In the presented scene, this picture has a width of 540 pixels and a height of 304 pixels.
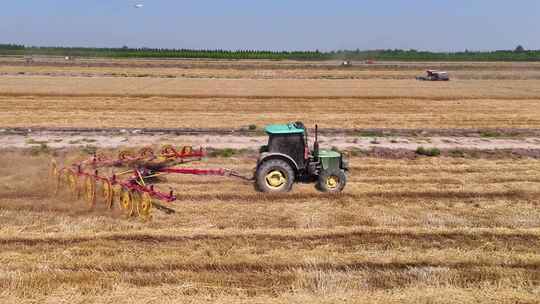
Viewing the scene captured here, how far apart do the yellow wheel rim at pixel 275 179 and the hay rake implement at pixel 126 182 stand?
3.41 ft

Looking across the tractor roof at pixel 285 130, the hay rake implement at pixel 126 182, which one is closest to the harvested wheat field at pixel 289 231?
the hay rake implement at pixel 126 182

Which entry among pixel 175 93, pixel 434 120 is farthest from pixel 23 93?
pixel 434 120

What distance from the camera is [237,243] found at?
23.9 ft

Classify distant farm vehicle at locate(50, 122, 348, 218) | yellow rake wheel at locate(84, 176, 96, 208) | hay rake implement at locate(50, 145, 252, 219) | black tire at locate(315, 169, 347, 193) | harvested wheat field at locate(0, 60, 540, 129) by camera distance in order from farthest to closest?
harvested wheat field at locate(0, 60, 540, 129)
black tire at locate(315, 169, 347, 193)
distant farm vehicle at locate(50, 122, 348, 218)
yellow rake wheel at locate(84, 176, 96, 208)
hay rake implement at locate(50, 145, 252, 219)

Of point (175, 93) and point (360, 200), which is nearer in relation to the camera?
point (360, 200)

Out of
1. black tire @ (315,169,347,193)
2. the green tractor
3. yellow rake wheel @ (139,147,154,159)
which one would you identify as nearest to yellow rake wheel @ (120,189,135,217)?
the green tractor

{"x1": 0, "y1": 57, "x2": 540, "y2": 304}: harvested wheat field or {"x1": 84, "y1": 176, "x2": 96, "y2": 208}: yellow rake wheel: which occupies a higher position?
{"x1": 84, "y1": 176, "x2": 96, "y2": 208}: yellow rake wheel

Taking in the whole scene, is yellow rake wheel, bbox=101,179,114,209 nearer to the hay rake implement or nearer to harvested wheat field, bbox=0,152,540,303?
the hay rake implement

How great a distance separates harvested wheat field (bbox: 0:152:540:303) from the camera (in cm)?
587

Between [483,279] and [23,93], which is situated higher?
[23,93]

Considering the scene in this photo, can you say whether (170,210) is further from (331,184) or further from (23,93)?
(23,93)

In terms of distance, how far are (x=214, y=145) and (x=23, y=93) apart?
18.3 meters

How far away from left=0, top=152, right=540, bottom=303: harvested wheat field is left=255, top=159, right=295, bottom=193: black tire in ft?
0.79

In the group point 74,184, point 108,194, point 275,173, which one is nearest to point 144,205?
point 108,194
